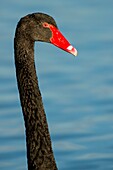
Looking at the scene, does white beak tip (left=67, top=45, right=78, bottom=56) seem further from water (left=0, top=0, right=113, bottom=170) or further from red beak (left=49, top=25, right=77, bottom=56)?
water (left=0, top=0, right=113, bottom=170)

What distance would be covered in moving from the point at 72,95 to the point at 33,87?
289cm

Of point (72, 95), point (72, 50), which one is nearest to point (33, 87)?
point (72, 50)

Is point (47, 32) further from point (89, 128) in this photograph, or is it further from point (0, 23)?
point (0, 23)

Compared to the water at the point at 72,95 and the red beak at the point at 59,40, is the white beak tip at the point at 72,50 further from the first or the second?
the water at the point at 72,95

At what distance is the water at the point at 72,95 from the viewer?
1011 cm

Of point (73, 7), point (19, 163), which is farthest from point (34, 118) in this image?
point (73, 7)

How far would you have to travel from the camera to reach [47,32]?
8.23m

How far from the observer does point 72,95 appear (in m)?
10.9

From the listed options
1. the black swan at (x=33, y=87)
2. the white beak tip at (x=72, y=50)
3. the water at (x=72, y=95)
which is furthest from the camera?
the water at (x=72, y=95)

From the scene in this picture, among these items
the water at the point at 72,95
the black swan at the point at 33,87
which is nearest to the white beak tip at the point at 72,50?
the black swan at the point at 33,87

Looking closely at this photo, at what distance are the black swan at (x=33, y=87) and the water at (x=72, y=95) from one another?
6.30 feet

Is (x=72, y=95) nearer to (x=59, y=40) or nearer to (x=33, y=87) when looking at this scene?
(x=59, y=40)

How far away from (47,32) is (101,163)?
212 cm

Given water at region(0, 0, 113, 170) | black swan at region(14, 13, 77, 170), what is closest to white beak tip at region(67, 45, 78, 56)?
black swan at region(14, 13, 77, 170)
